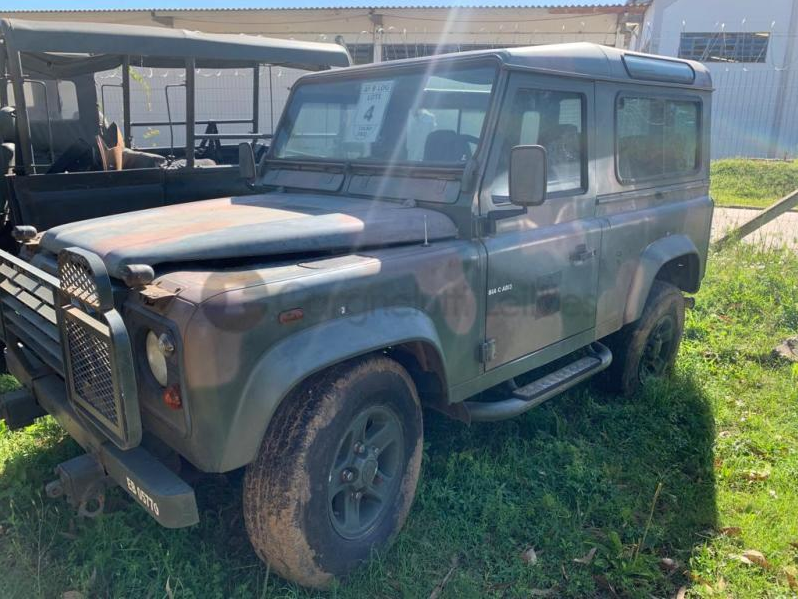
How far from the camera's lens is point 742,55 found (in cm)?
1691

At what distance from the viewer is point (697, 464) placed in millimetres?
3748

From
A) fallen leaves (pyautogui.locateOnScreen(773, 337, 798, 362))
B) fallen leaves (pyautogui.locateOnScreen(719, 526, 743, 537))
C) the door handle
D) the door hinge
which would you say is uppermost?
the door handle

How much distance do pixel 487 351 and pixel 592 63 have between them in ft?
5.69

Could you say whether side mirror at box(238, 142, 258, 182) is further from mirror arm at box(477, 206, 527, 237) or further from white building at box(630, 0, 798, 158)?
white building at box(630, 0, 798, 158)

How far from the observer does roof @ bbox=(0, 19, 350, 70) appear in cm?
477

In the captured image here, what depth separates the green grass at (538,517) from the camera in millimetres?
2807

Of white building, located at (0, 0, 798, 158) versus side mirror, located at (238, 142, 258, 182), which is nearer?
side mirror, located at (238, 142, 258, 182)

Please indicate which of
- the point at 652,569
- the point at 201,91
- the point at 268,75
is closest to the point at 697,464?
the point at 652,569

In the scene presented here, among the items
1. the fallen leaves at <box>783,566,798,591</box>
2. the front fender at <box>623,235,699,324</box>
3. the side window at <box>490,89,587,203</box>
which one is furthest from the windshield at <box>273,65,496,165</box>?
the fallen leaves at <box>783,566,798,591</box>

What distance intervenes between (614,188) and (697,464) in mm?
1610

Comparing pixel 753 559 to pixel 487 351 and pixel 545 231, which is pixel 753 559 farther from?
pixel 545 231

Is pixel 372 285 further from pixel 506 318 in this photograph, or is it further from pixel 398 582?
pixel 398 582

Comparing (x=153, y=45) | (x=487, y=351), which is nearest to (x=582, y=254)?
(x=487, y=351)

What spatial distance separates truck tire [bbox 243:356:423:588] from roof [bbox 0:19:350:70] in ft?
12.4
